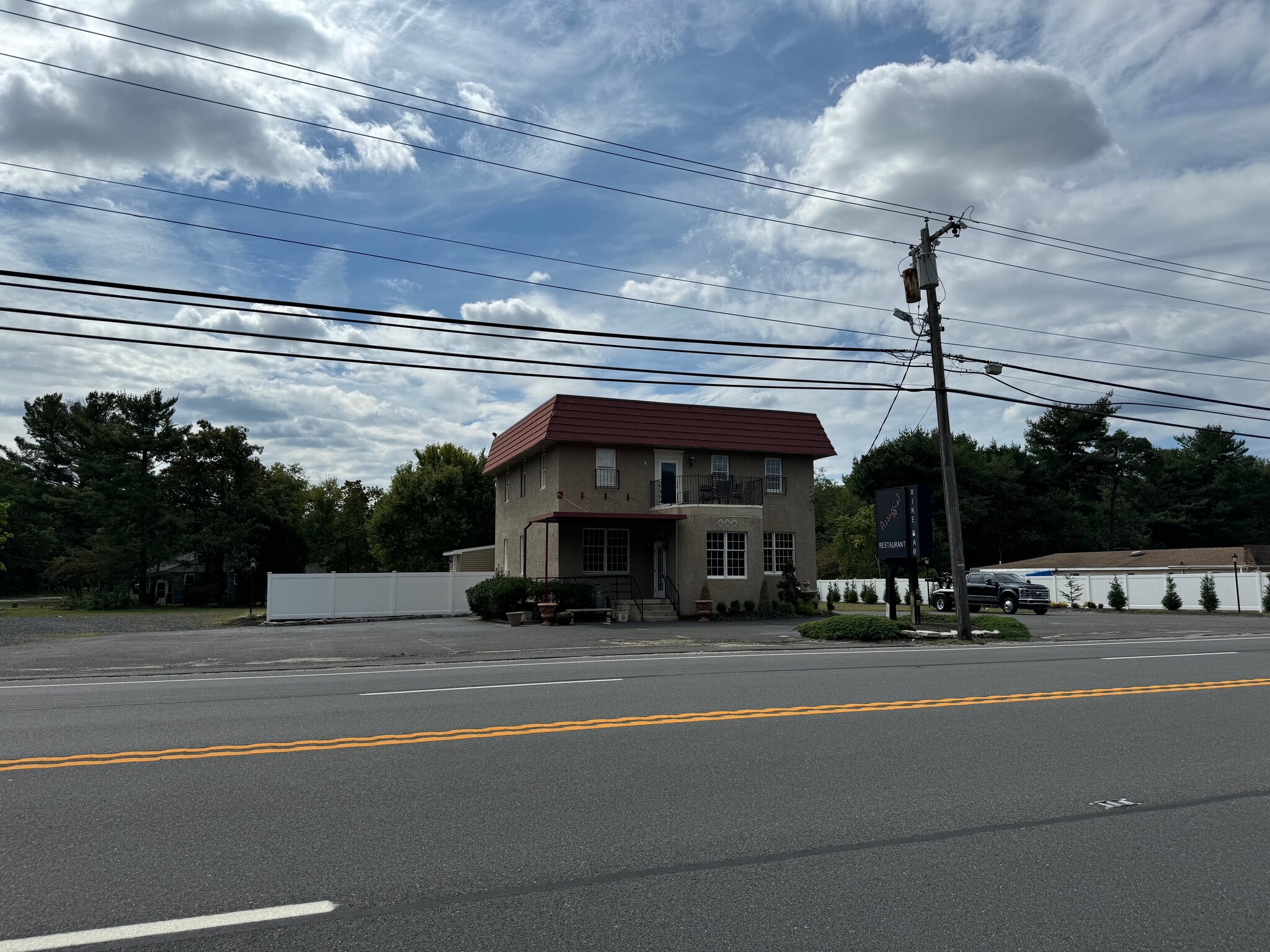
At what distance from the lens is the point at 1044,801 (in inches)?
241

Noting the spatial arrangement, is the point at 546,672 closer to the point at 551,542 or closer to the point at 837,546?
the point at 551,542

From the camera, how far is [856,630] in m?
21.2

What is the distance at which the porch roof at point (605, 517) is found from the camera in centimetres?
2894

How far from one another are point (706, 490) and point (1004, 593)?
1315 cm

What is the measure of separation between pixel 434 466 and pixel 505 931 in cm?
6125

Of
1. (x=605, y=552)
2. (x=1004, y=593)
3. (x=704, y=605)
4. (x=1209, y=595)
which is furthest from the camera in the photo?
(x=1209, y=595)

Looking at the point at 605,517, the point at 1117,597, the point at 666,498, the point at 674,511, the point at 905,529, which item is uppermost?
the point at 666,498

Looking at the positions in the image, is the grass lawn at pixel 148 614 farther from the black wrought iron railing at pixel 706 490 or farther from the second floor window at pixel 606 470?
the black wrought iron railing at pixel 706 490

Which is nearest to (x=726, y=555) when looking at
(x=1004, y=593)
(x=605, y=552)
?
(x=605, y=552)

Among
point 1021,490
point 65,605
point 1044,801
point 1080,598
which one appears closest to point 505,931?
point 1044,801

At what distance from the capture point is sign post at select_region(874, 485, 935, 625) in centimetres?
2355

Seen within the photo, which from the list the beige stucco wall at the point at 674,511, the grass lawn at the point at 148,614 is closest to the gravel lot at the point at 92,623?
the grass lawn at the point at 148,614

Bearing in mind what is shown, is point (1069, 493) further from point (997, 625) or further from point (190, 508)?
point (190, 508)

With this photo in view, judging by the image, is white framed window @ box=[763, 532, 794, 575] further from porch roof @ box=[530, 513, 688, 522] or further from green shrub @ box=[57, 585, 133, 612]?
green shrub @ box=[57, 585, 133, 612]
